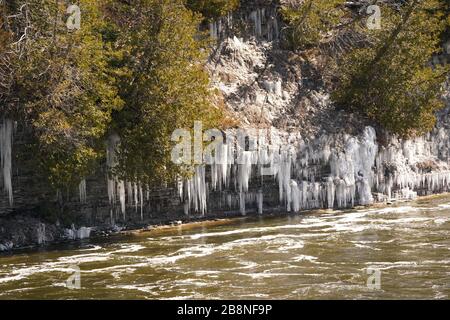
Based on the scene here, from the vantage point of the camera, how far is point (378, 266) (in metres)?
26.6

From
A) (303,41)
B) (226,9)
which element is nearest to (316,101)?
(303,41)

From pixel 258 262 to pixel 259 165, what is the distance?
42.8 ft

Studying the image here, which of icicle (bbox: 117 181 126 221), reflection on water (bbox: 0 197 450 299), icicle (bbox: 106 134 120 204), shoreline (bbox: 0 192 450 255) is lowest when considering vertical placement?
reflection on water (bbox: 0 197 450 299)

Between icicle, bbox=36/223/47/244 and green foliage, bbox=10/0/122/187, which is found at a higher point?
green foliage, bbox=10/0/122/187

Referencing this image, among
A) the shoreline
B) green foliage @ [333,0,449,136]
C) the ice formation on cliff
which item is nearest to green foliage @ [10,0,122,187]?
the shoreline

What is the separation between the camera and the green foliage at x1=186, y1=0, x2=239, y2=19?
4506 cm

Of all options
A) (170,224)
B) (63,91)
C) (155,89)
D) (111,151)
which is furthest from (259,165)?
(63,91)

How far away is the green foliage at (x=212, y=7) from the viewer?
45.1 m

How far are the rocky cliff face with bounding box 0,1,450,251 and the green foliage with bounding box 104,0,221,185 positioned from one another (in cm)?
216

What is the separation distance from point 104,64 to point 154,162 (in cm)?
476

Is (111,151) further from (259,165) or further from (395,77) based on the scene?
(395,77)

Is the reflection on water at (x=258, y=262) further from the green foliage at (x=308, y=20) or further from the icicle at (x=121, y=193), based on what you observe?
the green foliage at (x=308, y=20)

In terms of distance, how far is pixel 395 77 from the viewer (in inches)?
1825

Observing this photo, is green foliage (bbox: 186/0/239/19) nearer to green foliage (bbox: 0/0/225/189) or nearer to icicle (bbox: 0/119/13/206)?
green foliage (bbox: 0/0/225/189)
